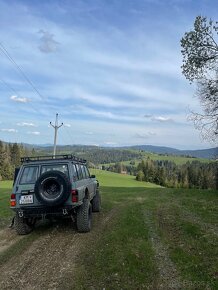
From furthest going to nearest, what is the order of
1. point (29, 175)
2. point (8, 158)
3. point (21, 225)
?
point (8, 158) → point (29, 175) → point (21, 225)

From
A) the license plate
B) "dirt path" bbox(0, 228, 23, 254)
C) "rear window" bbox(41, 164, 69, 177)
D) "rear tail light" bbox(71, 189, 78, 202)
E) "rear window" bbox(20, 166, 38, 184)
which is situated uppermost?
"rear window" bbox(41, 164, 69, 177)

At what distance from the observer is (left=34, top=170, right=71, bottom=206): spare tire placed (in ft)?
34.0

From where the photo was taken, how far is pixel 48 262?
7.95 metres

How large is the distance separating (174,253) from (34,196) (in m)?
4.50

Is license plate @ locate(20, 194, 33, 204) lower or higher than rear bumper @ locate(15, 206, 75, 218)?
higher

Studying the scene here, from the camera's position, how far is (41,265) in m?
7.74

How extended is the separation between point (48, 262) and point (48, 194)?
114 inches

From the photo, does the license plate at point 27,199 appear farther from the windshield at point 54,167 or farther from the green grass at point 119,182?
the green grass at point 119,182

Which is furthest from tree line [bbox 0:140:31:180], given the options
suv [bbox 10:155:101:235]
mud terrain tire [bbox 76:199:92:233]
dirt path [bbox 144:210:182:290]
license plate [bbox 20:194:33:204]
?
dirt path [bbox 144:210:182:290]

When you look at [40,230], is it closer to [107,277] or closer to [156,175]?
[107,277]

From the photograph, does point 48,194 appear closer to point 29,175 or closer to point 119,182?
point 29,175

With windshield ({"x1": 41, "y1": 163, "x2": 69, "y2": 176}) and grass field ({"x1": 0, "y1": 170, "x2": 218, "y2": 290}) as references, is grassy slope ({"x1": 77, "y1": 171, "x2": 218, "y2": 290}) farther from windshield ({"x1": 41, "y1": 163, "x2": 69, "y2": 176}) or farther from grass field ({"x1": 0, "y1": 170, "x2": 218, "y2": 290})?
windshield ({"x1": 41, "y1": 163, "x2": 69, "y2": 176})

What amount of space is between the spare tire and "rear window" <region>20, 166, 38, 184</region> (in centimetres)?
83

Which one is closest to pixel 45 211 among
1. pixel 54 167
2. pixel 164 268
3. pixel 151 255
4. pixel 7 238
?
pixel 7 238
